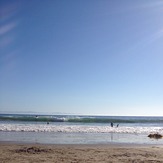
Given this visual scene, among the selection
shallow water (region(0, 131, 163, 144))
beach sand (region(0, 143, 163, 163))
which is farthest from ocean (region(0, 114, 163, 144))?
beach sand (region(0, 143, 163, 163))

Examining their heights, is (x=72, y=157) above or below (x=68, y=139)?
below

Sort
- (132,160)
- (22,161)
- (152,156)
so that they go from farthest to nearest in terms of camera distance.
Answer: (152,156) → (132,160) → (22,161)

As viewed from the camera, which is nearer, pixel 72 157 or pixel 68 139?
pixel 72 157

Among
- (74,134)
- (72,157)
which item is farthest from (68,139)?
(72,157)

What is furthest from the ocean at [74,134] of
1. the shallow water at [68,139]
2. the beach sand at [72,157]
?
the beach sand at [72,157]

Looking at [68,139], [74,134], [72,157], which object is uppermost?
[74,134]

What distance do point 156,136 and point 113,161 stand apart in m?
14.5

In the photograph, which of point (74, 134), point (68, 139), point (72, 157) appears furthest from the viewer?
point (74, 134)

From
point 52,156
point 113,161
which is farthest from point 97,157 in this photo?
point 52,156

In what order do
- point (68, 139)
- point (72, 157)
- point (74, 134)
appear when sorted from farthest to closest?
point (74, 134)
point (68, 139)
point (72, 157)

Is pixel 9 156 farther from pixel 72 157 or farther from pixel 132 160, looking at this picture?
pixel 132 160

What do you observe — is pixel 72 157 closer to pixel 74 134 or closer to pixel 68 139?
pixel 68 139

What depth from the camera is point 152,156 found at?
1296 cm

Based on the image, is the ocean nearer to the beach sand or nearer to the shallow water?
the shallow water
